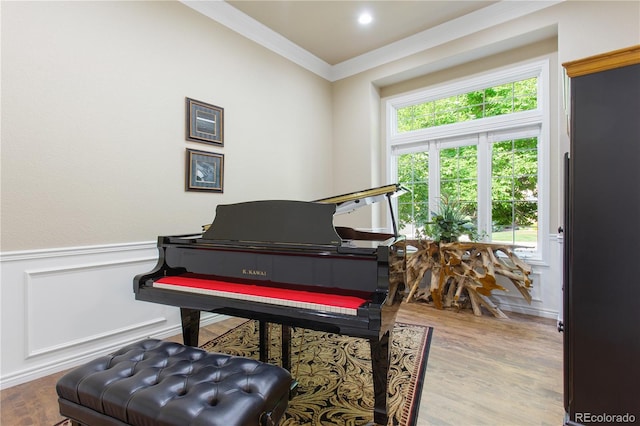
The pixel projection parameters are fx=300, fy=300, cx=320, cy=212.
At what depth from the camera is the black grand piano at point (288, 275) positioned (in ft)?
4.72

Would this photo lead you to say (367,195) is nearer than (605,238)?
No

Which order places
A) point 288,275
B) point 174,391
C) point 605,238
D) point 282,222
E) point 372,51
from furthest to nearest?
point 372,51
point 282,222
point 288,275
point 605,238
point 174,391

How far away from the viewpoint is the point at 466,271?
10.6 ft

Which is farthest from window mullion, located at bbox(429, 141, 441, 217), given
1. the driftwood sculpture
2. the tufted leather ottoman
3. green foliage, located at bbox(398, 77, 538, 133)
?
the tufted leather ottoman

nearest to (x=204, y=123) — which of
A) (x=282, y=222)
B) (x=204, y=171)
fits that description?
(x=204, y=171)

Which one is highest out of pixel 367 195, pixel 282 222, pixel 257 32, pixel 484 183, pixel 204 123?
pixel 257 32

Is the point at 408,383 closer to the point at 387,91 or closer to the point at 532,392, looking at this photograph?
the point at 532,392

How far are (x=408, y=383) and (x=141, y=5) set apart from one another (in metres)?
3.58

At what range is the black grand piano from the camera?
144cm

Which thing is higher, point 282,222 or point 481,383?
point 282,222

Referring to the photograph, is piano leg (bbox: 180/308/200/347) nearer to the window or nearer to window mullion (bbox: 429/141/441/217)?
the window

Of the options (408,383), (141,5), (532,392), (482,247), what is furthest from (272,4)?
(532,392)

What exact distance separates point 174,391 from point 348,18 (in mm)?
3670

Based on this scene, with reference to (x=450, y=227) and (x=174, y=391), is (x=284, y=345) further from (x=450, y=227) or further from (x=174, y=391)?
(x=450, y=227)
